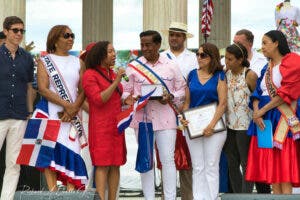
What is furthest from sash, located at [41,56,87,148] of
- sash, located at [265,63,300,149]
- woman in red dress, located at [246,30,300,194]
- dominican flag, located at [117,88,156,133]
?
sash, located at [265,63,300,149]

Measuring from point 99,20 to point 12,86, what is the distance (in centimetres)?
Result: 2518

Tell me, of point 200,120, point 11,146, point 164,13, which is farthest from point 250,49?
point 164,13

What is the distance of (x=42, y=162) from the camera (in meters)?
10.8

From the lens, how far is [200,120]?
11.2 metres

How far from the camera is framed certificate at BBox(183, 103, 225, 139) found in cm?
1123

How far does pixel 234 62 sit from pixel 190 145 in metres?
1.31

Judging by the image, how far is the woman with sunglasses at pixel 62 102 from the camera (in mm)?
10906

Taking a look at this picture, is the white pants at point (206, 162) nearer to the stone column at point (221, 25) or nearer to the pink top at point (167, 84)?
the pink top at point (167, 84)

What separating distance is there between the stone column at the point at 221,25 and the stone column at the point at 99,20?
406 centimetres

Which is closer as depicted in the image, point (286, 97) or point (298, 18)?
point (286, 97)

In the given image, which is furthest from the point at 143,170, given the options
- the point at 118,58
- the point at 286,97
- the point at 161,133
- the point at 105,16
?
the point at 105,16

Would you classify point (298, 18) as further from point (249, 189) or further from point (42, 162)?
point (42, 162)

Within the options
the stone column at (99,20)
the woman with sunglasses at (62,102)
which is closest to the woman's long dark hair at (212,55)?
the woman with sunglasses at (62,102)

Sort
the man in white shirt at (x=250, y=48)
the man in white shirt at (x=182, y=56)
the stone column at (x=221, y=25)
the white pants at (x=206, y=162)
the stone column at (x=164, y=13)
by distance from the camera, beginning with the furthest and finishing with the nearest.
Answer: the stone column at (x=221, y=25) → the stone column at (x=164, y=13) → the man in white shirt at (x=182, y=56) → the man in white shirt at (x=250, y=48) → the white pants at (x=206, y=162)
